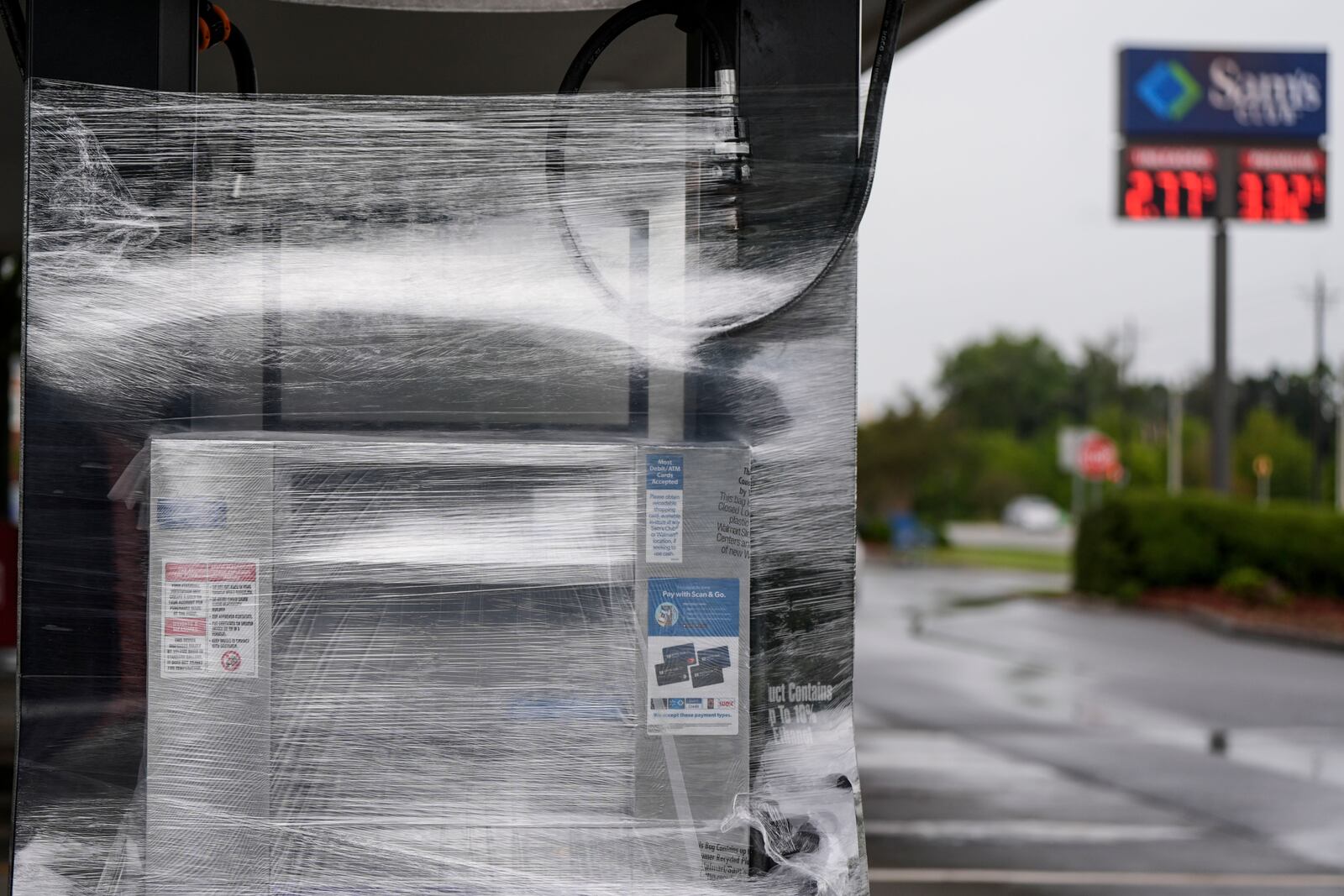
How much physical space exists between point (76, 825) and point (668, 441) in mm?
1207

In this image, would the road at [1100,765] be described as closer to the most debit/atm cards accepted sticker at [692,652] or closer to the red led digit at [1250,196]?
the most debit/atm cards accepted sticker at [692,652]

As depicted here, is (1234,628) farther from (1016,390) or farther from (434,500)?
(1016,390)

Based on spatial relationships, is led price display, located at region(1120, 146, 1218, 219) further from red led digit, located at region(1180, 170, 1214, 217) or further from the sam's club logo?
the sam's club logo

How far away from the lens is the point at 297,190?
90.3 inches

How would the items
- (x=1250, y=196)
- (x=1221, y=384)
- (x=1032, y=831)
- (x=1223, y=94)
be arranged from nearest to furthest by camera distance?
(x=1032, y=831)
(x=1250, y=196)
(x=1223, y=94)
(x=1221, y=384)

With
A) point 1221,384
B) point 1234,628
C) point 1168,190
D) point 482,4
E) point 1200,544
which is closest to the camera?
point 482,4

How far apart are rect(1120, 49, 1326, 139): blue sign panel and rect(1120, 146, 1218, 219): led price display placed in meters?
0.32

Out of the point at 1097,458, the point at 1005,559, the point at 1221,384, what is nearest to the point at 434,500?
the point at 1221,384

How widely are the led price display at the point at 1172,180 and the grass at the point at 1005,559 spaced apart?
12089 mm

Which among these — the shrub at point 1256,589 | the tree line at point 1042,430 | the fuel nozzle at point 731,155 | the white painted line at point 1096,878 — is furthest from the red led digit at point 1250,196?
the tree line at point 1042,430

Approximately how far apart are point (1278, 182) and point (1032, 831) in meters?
13.4

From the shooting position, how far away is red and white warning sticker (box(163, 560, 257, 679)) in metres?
2.21

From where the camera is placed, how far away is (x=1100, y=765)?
8.00 meters

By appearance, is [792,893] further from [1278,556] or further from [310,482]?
[1278,556]
